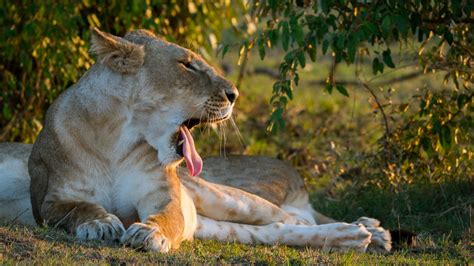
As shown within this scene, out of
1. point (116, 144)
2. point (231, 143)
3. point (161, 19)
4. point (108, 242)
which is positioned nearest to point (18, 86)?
point (161, 19)

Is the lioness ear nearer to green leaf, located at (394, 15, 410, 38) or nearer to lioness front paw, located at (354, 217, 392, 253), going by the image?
green leaf, located at (394, 15, 410, 38)

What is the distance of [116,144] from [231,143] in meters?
3.60

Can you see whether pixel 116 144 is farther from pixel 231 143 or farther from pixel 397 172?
pixel 231 143

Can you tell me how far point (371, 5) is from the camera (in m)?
5.58

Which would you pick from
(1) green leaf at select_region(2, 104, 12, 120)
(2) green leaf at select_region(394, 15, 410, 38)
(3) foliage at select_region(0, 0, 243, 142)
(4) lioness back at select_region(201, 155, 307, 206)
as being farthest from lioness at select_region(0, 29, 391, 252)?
(1) green leaf at select_region(2, 104, 12, 120)

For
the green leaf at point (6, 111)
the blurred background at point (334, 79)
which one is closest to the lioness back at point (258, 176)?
the blurred background at point (334, 79)

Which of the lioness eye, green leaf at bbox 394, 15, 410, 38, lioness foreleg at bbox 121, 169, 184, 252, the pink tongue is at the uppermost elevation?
green leaf at bbox 394, 15, 410, 38

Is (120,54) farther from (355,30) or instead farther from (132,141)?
(355,30)

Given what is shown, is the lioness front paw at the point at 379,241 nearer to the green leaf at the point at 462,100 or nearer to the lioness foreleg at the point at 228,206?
the lioness foreleg at the point at 228,206

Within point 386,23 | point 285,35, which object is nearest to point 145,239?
point 285,35

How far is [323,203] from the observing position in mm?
6570

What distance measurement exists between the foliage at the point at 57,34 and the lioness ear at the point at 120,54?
6.05 feet

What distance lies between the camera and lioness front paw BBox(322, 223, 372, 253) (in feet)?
16.3

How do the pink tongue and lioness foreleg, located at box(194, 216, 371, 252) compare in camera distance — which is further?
lioness foreleg, located at box(194, 216, 371, 252)
